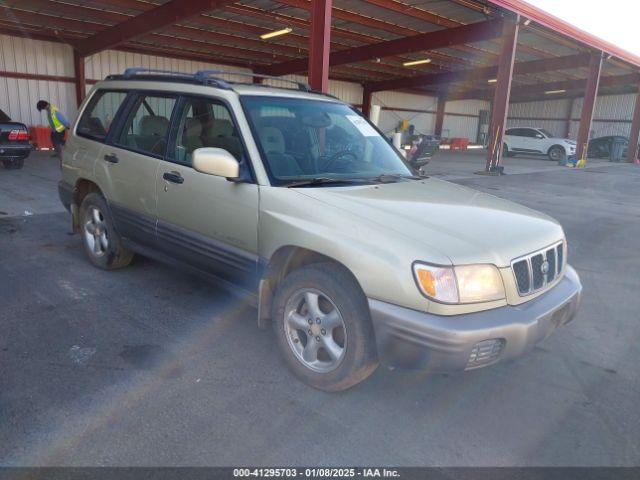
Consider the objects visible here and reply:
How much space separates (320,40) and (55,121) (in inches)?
260

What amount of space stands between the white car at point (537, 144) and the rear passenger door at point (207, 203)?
78.3ft

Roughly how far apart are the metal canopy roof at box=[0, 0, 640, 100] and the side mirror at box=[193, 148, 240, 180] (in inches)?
395

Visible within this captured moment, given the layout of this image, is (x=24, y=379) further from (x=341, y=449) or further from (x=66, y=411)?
(x=341, y=449)

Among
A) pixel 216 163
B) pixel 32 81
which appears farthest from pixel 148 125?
pixel 32 81

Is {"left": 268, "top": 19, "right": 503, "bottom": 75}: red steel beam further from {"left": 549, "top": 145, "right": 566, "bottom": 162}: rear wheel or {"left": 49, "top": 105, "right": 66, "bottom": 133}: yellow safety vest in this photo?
{"left": 49, "top": 105, "right": 66, "bottom": 133}: yellow safety vest

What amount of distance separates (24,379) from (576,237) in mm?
7275

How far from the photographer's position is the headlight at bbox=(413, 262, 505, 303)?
2.43 metres

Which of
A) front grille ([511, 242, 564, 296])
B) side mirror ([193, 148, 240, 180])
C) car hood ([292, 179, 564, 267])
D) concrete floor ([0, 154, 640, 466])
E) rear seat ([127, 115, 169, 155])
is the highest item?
rear seat ([127, 115, 169, 155])

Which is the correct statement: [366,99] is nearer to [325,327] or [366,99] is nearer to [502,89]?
[502,89]

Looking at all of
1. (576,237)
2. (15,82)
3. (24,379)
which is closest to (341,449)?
(24,379)

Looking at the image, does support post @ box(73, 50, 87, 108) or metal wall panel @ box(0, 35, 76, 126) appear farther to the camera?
support post @ box(73, 50, 87, 108)

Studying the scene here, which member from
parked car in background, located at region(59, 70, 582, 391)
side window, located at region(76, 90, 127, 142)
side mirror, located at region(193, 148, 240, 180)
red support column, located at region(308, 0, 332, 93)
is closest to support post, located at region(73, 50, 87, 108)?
red support column, located at region(308, 0, 332, 93)

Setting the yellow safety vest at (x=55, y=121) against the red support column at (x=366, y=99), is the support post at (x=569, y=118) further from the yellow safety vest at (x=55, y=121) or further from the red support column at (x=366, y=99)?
the yellow safety vest at (x=55, y=121)

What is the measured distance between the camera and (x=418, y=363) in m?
2.46
